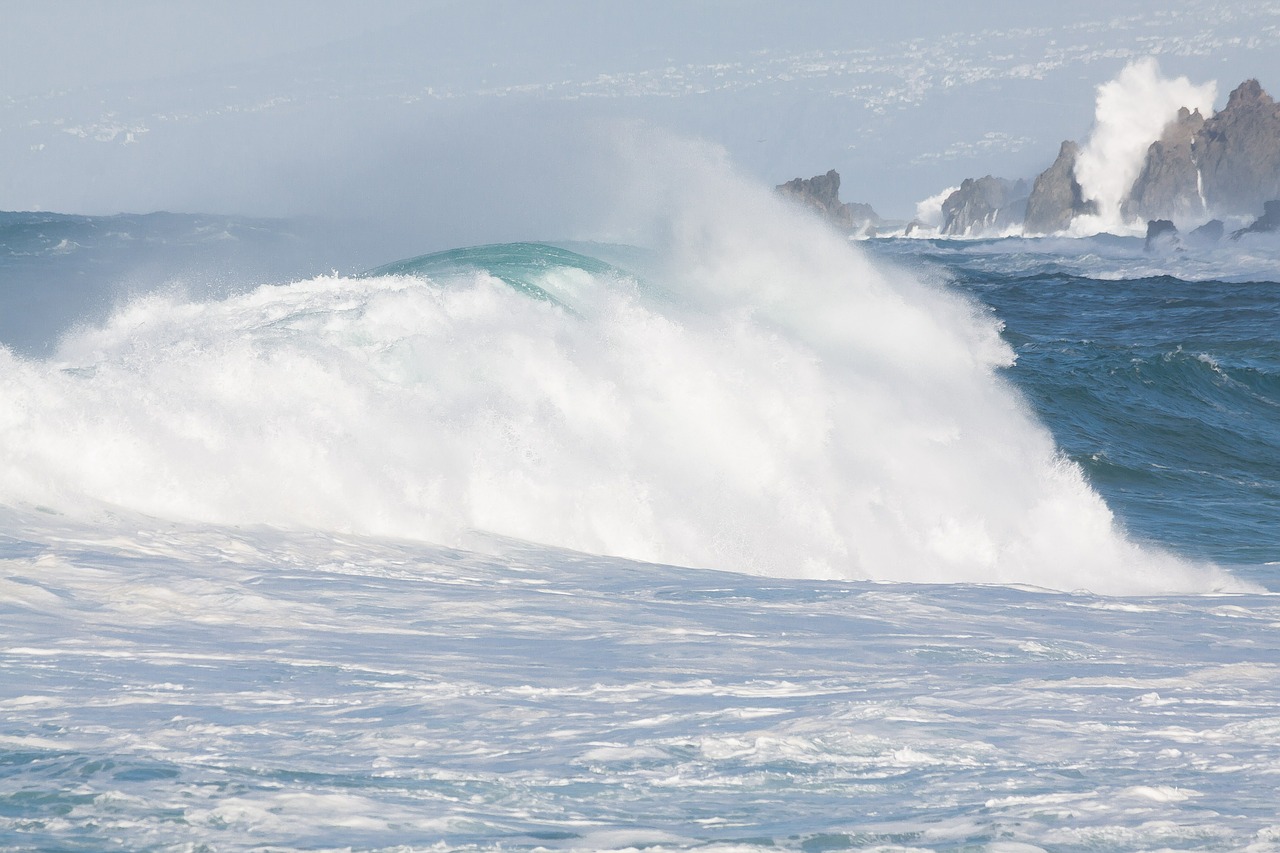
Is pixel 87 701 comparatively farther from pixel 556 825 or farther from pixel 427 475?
pixel 427 475

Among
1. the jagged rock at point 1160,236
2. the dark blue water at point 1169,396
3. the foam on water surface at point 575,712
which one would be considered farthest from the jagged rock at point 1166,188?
the foam on water surface at point 575,712

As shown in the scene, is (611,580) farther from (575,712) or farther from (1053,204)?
(1053,204)

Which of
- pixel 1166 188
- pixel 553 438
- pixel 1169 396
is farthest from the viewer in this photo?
pixel 1166 188

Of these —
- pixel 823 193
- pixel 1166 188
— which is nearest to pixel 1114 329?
pixel 823 193

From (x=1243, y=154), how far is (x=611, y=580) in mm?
80836

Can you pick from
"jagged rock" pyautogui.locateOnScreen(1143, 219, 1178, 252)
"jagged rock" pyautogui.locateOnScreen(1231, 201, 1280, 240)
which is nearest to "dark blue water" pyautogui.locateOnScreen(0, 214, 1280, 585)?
"jagged rock" pyautogui.locateOnScreen(1143, 219, 1178, 252)

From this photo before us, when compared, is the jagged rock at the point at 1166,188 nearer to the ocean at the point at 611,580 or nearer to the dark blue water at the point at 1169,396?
the dark blue water at the point at 1169,396

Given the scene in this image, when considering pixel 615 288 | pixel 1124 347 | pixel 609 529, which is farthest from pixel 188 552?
pixel 1124 347

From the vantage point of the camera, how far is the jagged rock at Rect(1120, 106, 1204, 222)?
80.7m

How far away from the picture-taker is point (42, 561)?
261 inches

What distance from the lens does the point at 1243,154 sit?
77938 mm

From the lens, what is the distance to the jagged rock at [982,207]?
294 feet

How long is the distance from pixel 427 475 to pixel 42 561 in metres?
3.00

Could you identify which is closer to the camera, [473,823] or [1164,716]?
[473,823]
